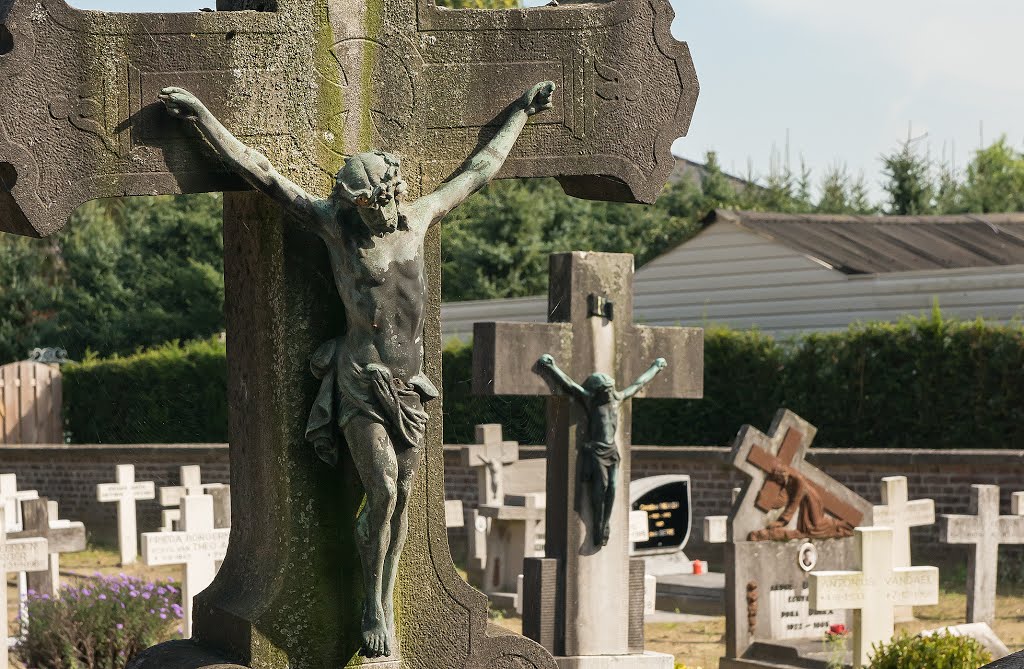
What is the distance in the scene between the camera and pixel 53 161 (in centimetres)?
386

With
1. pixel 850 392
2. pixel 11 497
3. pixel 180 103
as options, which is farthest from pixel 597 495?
pixel 850 392

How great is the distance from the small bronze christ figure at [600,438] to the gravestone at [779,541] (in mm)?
1802

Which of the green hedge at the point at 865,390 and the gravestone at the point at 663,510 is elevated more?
the green hedge at the point at 865,390

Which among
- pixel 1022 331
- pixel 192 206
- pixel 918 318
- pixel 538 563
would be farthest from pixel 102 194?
pixel 192 206

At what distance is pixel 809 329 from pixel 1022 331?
4068mm

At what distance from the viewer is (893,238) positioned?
22156 millimetres

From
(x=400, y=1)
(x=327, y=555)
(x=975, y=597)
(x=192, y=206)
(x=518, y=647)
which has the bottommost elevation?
(x=975, y=597)

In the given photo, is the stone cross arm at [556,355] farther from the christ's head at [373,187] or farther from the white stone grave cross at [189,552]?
the christ's head at [373,187]

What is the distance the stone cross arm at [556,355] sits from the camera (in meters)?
8.73

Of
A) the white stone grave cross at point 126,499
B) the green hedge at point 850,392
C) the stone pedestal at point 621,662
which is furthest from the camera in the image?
the white stone grave cross at point 126,499

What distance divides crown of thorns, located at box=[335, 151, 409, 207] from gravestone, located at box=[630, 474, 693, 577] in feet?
33.1

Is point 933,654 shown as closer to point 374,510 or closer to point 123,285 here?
point 374,510

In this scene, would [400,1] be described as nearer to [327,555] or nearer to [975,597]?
[327,555]

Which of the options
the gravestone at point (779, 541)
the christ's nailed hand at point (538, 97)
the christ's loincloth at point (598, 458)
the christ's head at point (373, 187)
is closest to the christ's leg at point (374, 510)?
the christ's head at point (373, 187)
